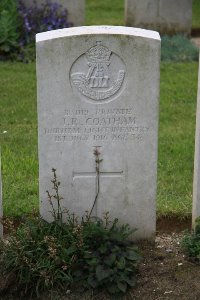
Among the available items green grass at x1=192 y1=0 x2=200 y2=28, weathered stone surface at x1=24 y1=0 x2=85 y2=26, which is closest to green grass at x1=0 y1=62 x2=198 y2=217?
weathered stone surface at x1=24 y1=0 x2=85 y2=26

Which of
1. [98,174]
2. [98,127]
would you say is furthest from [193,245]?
[98,127]

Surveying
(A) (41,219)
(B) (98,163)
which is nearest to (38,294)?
(A) (41,219)

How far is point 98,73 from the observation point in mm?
5051

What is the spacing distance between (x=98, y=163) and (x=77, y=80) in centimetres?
62

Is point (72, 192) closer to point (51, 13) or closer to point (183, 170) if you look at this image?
point (183, 170)

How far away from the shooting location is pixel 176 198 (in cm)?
619

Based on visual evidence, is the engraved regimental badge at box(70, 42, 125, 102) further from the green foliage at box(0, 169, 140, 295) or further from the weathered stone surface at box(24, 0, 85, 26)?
the weathered stone surface at box(24, 0, 85, 26)

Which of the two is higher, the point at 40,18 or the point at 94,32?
the point at 40,18

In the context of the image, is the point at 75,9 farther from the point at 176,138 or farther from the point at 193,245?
the point at 193,245

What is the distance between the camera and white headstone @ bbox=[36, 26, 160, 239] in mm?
4996

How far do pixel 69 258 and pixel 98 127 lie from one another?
94 cm

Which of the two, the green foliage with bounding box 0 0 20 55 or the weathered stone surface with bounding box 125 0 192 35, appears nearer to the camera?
the green foliage with bounding box 0 0 20 55

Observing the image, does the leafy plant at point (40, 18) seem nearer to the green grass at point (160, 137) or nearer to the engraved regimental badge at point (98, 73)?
the green grass at point (160, 137)

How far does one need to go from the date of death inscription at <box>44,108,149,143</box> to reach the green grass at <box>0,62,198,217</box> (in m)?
1.02
